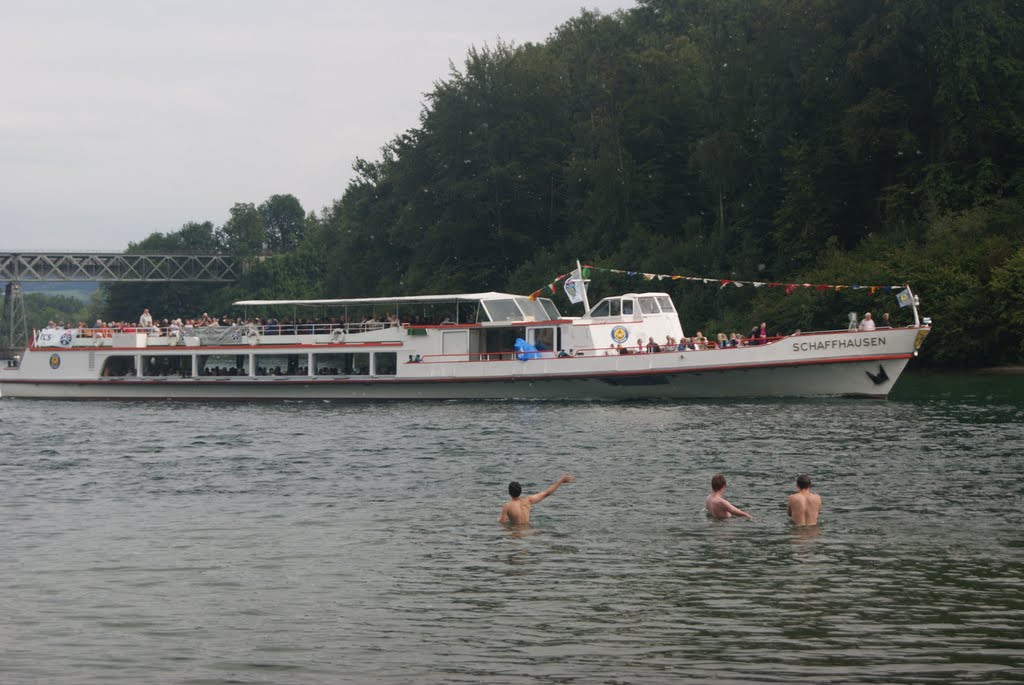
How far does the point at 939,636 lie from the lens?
1812 cm

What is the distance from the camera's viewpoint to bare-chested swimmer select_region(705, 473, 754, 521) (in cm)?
2702

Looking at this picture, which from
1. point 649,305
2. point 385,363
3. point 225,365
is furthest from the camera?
point 225,365

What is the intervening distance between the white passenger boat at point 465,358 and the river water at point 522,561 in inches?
374

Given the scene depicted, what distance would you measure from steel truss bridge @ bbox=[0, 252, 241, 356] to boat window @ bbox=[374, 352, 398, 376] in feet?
319

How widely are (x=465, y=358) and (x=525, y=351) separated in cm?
344

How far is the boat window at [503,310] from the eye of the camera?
61.9 m

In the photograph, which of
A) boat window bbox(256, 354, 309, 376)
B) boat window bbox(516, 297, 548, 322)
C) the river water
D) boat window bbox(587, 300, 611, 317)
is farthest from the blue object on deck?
the river water

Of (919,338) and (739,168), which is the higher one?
(739,168)

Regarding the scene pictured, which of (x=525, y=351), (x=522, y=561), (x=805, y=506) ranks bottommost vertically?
(x=522, y=561)

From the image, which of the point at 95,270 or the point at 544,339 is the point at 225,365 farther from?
the point at 95,270

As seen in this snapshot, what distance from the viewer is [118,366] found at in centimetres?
7044

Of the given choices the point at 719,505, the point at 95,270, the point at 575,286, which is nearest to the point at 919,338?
the point at 575,286

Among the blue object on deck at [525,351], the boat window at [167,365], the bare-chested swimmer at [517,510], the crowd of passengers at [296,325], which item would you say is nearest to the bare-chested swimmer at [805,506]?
the bare-chested swimmer at [517,510]

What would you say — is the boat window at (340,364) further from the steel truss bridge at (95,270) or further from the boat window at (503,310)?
the steel truss bridge at (95,270)
